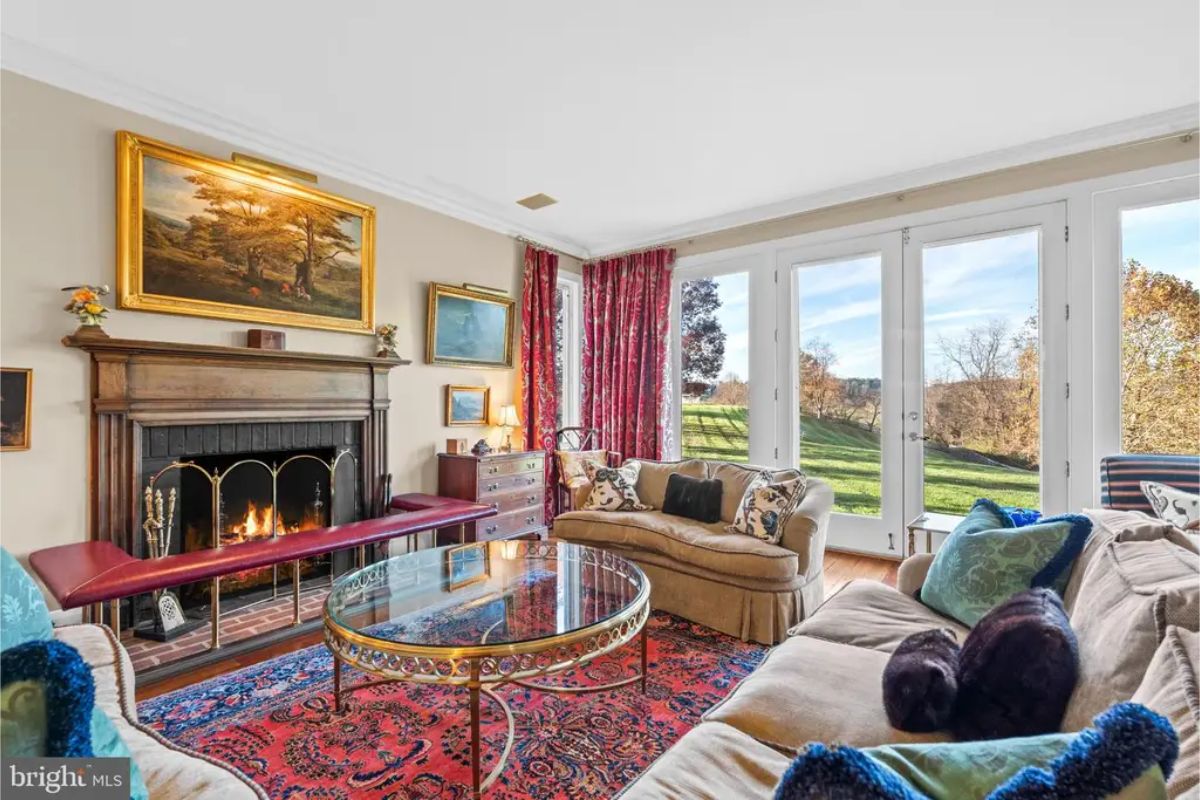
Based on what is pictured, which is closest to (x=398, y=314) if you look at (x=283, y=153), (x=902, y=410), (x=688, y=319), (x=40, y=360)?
(x=283, y=153)

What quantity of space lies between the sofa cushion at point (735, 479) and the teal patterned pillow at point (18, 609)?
9.42 ft

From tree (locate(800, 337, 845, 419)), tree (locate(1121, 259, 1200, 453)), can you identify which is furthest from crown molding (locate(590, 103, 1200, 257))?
tree (locate(800, 337, 845, 419))

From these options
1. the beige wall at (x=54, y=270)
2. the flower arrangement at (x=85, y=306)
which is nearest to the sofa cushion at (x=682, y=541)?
the beige wall at (x=54, y=270)

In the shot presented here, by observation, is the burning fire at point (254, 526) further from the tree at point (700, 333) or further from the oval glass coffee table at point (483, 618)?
the tree at point (700, 333)

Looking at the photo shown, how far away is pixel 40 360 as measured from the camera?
2584 mm

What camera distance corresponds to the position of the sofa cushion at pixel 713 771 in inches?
41.2

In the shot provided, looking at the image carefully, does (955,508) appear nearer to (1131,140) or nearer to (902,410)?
(902,410)

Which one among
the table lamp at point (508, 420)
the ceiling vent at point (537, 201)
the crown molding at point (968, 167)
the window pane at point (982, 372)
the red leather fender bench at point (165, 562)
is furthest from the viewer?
the table lamp at point (508, 420)

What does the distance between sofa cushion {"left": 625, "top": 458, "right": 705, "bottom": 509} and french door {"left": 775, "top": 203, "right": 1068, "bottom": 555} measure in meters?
1.21

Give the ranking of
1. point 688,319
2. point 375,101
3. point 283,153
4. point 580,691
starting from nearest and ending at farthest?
point 580,691
point 375,101
point 283,153
point 688,319

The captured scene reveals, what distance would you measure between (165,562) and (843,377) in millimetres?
4403

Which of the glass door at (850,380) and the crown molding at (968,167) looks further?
the glass door at (850,380)

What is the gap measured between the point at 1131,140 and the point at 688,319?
3.11 metres

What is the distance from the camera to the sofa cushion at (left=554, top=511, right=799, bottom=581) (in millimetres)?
2648
